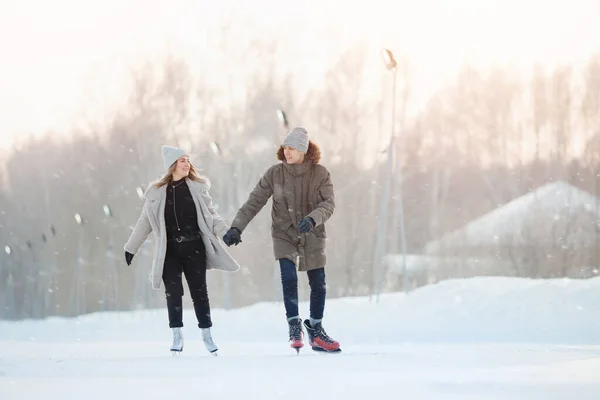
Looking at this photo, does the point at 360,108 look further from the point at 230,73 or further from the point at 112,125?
the point at 112,125

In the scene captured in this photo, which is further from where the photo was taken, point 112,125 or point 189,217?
point 112,125

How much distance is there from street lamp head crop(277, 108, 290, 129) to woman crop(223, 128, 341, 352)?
71.0 feet

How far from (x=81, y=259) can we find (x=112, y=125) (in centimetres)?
929

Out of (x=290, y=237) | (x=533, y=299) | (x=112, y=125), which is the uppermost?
(x=112, y=125)

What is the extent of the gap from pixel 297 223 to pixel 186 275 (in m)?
1.07

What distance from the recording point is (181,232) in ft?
24.1

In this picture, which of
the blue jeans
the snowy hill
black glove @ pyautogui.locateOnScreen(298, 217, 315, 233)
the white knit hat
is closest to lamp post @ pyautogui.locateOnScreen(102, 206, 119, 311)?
the snowy hill

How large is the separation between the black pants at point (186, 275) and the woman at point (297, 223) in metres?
0.45

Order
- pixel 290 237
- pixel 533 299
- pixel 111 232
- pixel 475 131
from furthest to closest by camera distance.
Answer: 1. pixel 111 232
2. pixel 475 131
3. pixel 533 299
4. pixel 290 237

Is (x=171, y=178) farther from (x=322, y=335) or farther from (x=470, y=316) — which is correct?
(x=470, y=316)

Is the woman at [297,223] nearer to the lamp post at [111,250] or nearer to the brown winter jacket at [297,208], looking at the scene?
the brown winter jacket at [297,208]

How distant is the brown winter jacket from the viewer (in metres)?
7.21

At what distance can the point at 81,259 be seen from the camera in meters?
40.1

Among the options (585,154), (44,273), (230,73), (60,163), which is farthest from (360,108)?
(44,273)
